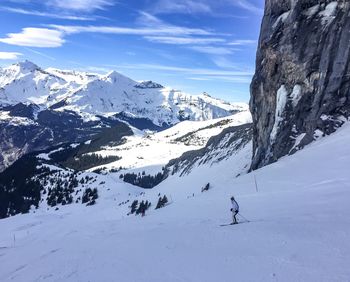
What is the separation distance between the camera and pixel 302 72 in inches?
2037

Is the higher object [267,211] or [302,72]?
[302,72]

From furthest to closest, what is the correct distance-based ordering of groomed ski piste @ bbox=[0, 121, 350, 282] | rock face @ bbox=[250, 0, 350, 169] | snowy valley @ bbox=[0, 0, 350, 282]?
rock face @ bbox=[250, 0, 350, 169] → snowy valley @ bbox=[0, 0, 350, 282] → groomed ski piste @ bbox=[0, 121, 350, 282]

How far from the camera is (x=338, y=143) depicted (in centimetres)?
4191

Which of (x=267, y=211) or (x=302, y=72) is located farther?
(x=302, y=72)

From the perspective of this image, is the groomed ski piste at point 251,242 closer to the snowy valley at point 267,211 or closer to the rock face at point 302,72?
the snowy valley at point 267,211

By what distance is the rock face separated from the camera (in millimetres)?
48562

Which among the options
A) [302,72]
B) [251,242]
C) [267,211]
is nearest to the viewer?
[251,242]

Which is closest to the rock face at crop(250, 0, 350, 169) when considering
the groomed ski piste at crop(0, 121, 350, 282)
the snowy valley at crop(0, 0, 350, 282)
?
the snowy valley at crop(0, 0, 350, 282)

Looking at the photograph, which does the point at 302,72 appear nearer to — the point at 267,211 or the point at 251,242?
the point at 267,211

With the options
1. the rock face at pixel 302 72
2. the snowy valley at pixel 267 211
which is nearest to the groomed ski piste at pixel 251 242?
the snowy valley at pixel 267 211

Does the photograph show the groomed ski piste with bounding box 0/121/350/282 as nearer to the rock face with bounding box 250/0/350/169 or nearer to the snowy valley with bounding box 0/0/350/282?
the snowy valley with bounding box 0/0/350/282

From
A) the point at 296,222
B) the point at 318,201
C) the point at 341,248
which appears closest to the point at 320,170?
the point at 318,201

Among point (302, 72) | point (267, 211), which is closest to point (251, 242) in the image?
point (267, 211)

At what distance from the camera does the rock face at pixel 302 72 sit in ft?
159
